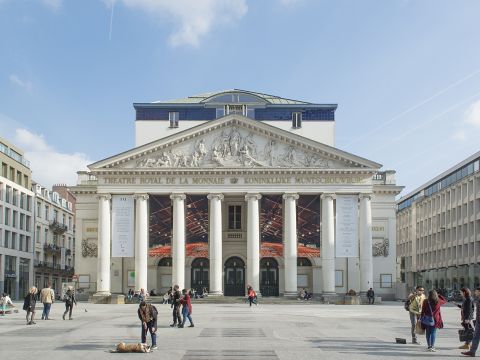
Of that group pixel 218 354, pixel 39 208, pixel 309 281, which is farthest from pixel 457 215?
pixel 218 354

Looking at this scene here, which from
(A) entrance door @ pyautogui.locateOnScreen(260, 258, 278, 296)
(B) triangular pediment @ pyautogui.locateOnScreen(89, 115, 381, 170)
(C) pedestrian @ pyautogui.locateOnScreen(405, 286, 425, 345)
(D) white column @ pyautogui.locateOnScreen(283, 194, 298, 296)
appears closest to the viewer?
(C) pedestrian @ pyautogui.locateOnScreen(405, 286, 425, 345)

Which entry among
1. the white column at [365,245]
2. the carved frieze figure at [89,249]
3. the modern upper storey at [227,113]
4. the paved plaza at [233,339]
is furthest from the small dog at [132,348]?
the modern upper storey at [227,113]

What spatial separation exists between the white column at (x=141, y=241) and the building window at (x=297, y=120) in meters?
20.2

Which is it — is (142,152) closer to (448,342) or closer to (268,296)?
(268,296)

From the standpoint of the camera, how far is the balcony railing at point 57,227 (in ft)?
311

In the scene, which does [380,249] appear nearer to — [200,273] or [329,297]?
[329,297]

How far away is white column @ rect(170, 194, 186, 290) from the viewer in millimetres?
63938

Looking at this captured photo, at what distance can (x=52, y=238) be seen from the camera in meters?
95.9

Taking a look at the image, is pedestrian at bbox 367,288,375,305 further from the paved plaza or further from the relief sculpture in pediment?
the paved plaza

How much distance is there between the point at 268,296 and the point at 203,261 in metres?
7.12

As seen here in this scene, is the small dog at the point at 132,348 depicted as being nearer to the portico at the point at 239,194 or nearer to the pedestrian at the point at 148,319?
the pedestrian at the point at 148,319

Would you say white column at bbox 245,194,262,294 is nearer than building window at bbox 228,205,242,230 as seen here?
Yes

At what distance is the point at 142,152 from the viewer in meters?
64.4

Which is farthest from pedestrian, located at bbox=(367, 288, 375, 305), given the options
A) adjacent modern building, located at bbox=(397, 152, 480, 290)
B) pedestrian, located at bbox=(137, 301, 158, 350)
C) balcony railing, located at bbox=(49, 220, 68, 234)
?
balcony railing, located at bbox=(49, 220, 68, 234)
